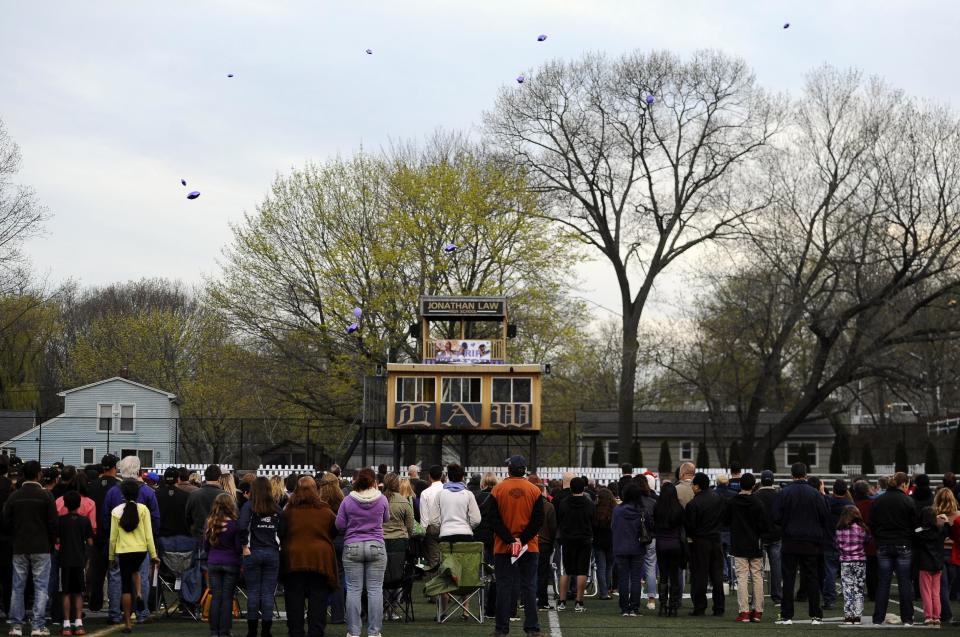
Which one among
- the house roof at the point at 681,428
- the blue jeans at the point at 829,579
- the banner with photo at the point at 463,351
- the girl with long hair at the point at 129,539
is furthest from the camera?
the house roof at the point at 681,428

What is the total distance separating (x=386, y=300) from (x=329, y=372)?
11.2 ft

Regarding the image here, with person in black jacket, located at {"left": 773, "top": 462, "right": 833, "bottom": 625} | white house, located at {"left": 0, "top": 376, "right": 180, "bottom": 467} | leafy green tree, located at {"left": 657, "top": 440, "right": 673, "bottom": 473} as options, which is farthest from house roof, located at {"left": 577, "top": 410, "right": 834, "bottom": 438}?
person in black jacket, located at {"left": 773, "top": 462, "right": 833, "bottom": 625}

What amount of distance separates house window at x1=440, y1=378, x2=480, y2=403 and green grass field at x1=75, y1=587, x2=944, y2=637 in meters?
17.9

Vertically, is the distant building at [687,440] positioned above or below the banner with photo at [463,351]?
below

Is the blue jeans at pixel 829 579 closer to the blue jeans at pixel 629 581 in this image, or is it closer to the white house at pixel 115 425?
the blue jeans at pixel 629 581

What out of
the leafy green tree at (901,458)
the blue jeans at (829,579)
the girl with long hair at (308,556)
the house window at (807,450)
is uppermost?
the house window at (807,450)

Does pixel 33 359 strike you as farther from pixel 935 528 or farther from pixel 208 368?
pixel 935 528

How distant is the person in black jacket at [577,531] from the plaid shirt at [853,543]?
311 cm

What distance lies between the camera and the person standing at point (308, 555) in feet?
39.4

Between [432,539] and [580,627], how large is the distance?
2430 mm

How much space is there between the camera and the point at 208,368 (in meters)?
51.7

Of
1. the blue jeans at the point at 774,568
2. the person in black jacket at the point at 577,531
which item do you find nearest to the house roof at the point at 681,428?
the blue jeans at the point at 774,568

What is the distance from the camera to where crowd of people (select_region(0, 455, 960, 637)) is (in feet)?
40.1

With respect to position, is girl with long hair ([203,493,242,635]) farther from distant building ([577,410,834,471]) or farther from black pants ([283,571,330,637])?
distant building ([577,410,834,471])
